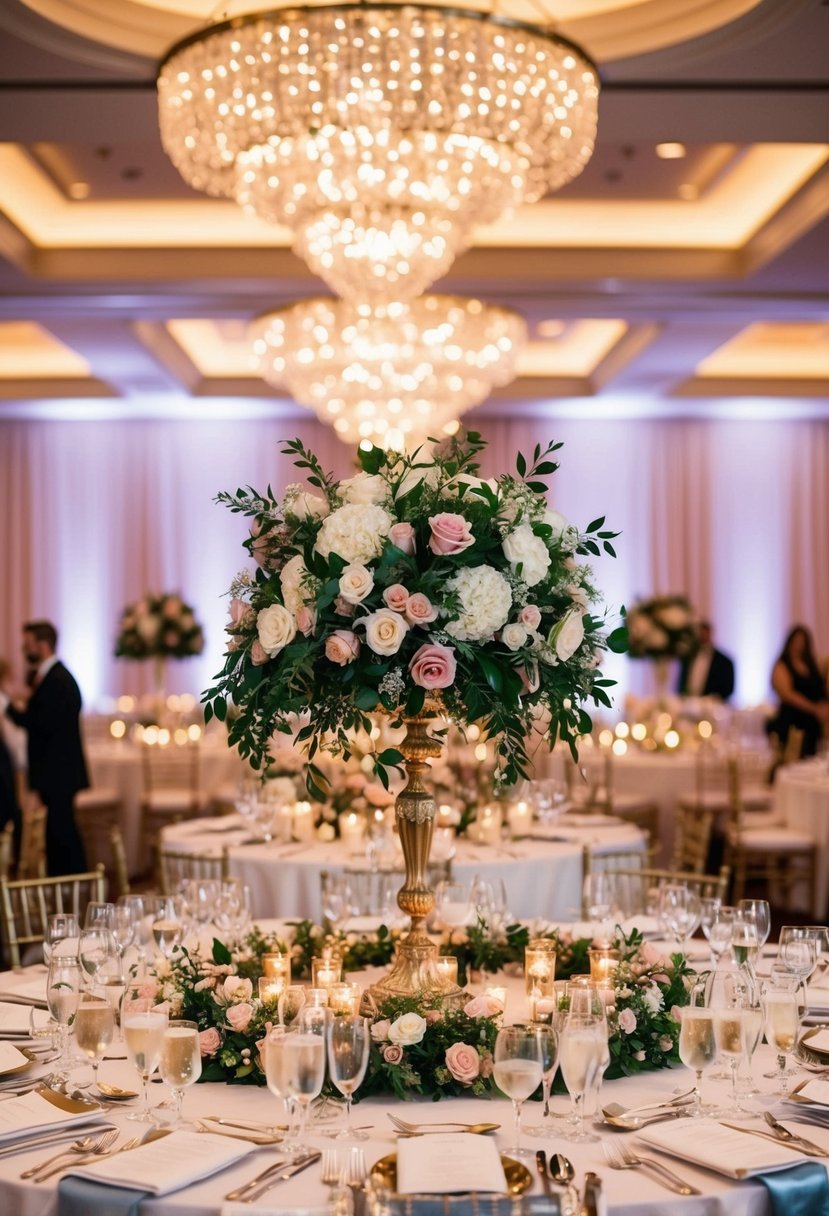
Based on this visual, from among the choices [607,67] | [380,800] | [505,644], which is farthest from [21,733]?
[505,644]

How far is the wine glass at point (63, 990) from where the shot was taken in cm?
263

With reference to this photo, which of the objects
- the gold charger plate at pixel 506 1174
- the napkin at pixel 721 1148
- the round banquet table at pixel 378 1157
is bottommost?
the round banquet table at pixel 378 1157

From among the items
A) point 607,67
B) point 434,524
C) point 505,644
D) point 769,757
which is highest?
point 607,67

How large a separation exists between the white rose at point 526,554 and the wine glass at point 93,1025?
1142mm

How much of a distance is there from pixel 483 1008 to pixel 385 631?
2.52 ft

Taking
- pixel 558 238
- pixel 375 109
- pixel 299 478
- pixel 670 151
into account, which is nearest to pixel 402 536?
pixel 375 109

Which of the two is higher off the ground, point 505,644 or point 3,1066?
point 505,644

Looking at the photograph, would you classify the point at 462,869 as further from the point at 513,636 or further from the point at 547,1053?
the point at 547,1053

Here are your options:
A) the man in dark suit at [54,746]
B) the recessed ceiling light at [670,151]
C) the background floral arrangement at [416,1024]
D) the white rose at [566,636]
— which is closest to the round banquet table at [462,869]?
the man in dark suit at [54,746]

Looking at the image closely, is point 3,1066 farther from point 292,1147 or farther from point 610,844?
point 610,844

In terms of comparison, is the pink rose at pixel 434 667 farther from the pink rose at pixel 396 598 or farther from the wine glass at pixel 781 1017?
the wine glass at pixel 781 1017

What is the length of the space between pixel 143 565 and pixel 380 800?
10.2m

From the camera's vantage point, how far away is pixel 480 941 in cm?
349

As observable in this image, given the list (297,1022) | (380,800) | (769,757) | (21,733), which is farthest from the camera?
(769,757)
